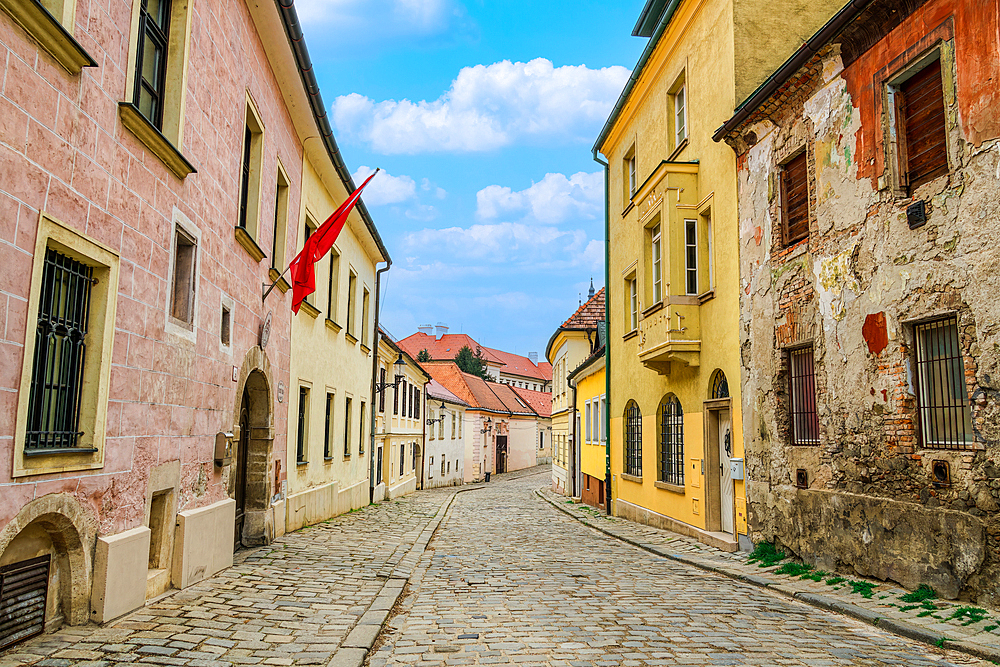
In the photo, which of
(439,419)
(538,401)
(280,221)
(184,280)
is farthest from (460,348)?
(184,280)

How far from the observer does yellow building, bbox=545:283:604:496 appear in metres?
30.1

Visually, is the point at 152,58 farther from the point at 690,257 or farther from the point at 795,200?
the point at 690,257

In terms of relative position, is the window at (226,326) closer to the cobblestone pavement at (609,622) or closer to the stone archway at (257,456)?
the stone archway at (257,456)

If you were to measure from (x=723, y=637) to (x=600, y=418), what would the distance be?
1791 cm

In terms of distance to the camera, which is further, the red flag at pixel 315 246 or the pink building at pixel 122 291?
the red flag at pixel 315 246

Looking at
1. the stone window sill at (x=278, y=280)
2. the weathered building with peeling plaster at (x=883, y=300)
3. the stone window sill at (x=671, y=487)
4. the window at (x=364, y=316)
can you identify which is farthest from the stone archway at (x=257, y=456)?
the window at (x=364, y=316)

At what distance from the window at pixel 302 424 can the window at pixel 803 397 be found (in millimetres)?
9140

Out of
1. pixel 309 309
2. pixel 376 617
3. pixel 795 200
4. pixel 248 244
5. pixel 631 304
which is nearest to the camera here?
pixel 376 617

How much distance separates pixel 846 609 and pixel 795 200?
19.4 ft

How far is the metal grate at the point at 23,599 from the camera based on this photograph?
16.8ft

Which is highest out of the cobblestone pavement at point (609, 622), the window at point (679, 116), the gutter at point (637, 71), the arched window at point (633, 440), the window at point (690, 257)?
the gutter at point (637, 71)

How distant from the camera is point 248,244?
10.6 m

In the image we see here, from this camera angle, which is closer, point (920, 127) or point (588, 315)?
point (920, 127)

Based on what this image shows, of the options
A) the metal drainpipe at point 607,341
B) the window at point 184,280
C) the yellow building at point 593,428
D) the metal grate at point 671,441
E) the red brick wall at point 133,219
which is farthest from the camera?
the yellow building at point 593,428
